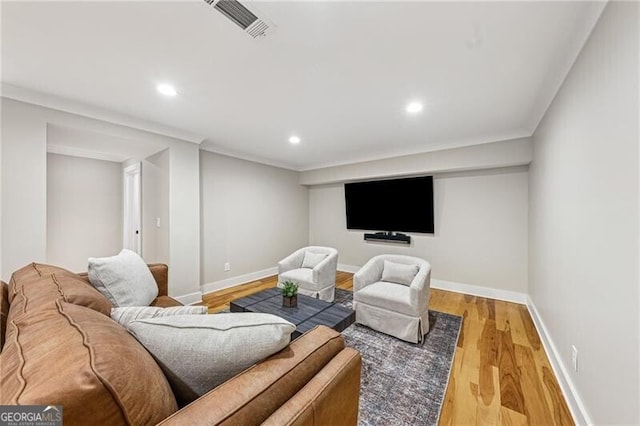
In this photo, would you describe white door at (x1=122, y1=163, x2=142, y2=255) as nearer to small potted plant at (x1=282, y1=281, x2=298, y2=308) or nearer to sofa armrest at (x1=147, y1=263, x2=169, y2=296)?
sofa armrest at (x1=147, y1=263, x2=169, y2=296)

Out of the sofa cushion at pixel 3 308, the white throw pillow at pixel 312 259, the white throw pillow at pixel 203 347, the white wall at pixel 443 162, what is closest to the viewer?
the white throw pillow at pixel 203 347

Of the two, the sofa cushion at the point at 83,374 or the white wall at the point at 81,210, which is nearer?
the sofa cushion at the point at 83,374

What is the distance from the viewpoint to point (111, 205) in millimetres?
4746

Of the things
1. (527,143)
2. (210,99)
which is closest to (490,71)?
(527,143)

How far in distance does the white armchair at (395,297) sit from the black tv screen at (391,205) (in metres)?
1.49

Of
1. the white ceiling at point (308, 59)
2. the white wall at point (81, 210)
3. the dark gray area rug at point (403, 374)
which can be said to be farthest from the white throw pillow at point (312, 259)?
the white wall at point (81, 210)

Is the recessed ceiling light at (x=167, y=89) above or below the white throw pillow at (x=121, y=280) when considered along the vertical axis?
above

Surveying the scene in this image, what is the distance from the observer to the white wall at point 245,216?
3.92 metres

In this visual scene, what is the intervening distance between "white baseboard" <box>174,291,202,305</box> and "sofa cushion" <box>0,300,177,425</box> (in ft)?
9.37

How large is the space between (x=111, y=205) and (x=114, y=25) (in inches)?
175

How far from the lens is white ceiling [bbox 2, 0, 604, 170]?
1.35m

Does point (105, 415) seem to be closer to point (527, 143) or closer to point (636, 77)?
point (636, 77)

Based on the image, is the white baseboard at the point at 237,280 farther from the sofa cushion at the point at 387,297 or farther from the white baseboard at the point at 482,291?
the white baseboard at the point at 482,291

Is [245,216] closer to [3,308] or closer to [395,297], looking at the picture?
[395,297]
